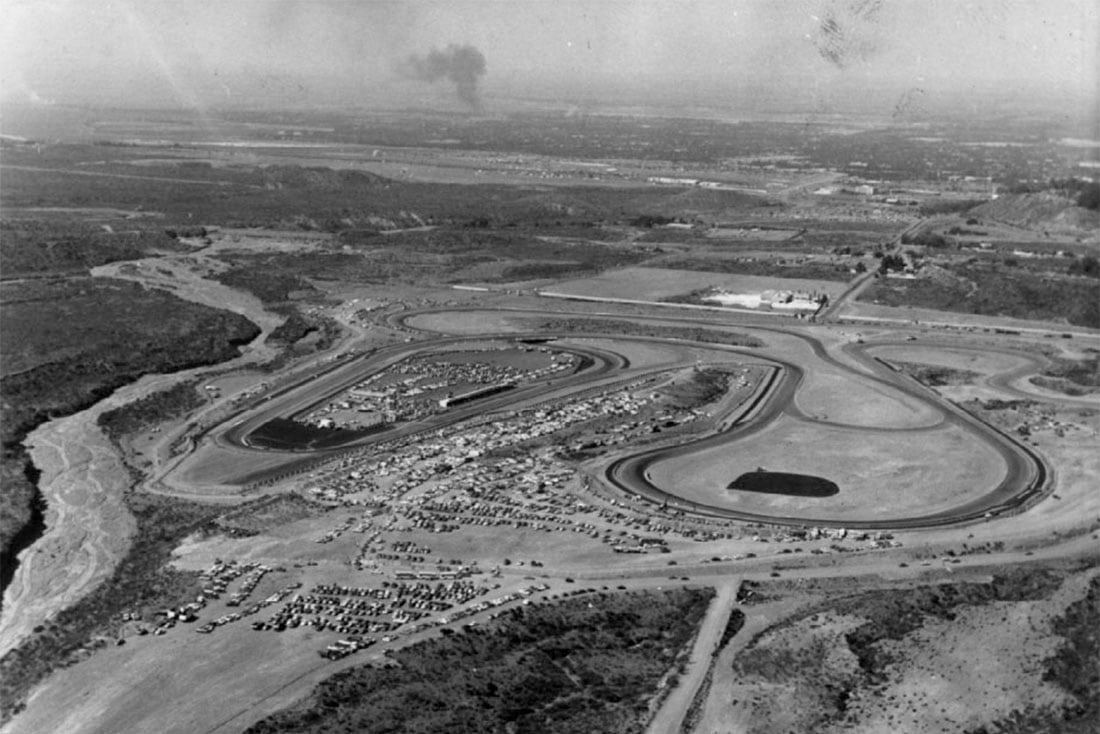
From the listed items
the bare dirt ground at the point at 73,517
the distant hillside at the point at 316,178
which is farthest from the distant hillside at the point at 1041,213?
the bare dirt ground at the point at 73,517

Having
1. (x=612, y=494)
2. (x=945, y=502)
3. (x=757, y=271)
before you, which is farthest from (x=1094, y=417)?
(x=757, y=271)

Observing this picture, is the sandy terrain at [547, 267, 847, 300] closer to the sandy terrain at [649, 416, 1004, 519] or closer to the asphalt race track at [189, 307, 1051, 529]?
the asphalt race track at [189, 307, 1051, 529]

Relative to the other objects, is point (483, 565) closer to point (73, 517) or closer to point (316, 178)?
point (73, 517)

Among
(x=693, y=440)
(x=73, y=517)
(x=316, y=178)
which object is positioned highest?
(x=316, y=178)

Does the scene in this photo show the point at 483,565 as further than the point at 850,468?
No

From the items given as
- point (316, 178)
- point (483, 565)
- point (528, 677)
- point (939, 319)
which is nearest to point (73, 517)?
point (483, 565)

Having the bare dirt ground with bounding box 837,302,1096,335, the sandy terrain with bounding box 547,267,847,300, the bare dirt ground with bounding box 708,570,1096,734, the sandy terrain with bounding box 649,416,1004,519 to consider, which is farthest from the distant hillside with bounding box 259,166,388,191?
the bare dirt ground with bounding box 708,570,1096,734

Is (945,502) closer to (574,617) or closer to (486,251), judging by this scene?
(574,617)

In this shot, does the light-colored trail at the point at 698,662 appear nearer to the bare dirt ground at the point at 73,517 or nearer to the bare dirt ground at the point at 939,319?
the bare dirt ground at the point at 73,517
